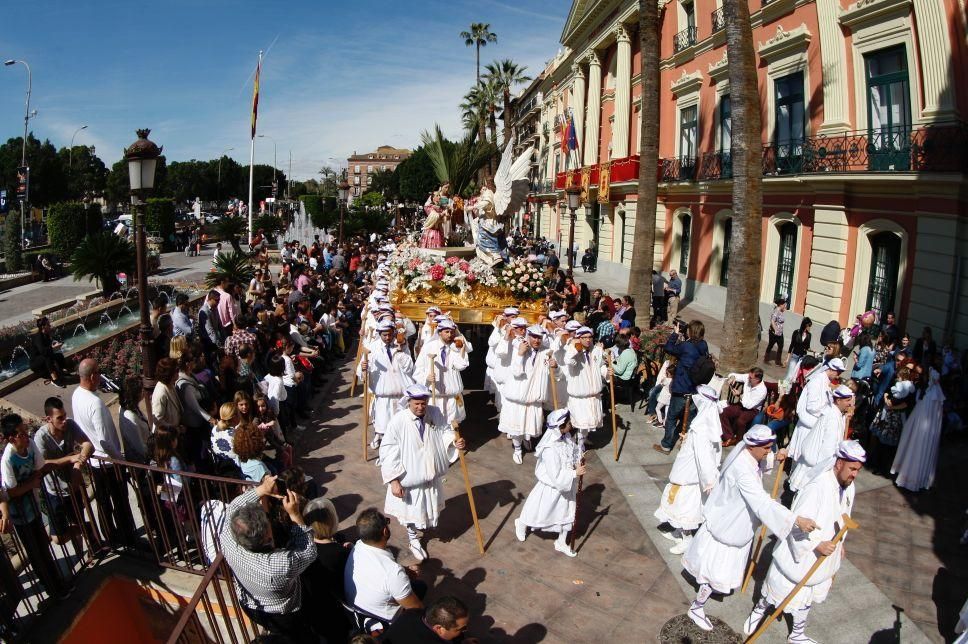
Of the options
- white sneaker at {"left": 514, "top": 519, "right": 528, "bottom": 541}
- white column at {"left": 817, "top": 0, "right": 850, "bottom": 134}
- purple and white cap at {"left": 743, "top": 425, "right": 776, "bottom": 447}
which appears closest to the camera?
purple and white cap at {"left": 743, "top": 425, "right": 776, "bottom": 447}

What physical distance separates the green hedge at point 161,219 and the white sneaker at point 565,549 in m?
38.2

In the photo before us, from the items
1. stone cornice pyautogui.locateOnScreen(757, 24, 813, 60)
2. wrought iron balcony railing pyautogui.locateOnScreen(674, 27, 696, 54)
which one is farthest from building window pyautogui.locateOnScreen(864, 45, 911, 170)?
wrought iron balcony railing pyautogui.locateOnScreen(674, 27, 696, 54)

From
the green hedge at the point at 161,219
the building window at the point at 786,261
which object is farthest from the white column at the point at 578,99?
the green hedge at the point at 161,219

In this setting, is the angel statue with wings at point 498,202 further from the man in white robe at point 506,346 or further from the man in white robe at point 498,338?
the man in white robe at point 506,346

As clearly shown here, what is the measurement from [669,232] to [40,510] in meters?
24.2

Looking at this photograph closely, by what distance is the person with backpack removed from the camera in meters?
9.21

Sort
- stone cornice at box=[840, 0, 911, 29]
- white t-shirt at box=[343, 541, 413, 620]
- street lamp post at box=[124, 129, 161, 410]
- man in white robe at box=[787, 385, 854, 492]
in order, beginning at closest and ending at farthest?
white t-shirt at box=[343, 541, 413, 620], man in white robe at box=[787, 385, 854, 492], street lamp post at box=[124, 129, 161, 410], stone cornice at box=[840, 0, 911, 29]

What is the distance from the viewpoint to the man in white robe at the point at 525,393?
905 centimetres

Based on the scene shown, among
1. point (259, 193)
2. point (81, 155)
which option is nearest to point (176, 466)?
point (81, 155)

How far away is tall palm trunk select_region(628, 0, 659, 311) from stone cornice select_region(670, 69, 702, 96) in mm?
6828

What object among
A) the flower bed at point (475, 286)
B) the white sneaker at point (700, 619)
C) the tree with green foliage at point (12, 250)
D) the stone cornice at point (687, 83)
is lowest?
the white sneaker at point (700, 619)

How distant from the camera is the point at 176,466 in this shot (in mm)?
5695

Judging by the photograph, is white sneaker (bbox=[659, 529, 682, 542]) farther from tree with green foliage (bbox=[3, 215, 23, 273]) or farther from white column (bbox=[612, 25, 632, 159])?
tree with green foliage (bbox=[3, 215, 23, 273])

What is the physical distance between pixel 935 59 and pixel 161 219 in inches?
1536
